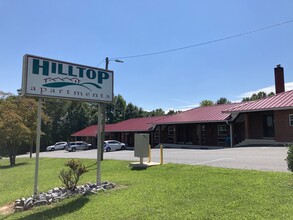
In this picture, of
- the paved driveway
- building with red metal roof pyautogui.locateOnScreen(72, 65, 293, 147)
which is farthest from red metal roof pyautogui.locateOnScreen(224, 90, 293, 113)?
the paved driveway

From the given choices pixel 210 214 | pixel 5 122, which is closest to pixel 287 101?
pixel 210 214

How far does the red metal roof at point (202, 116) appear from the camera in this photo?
3048cm

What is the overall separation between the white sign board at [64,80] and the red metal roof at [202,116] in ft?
65.2

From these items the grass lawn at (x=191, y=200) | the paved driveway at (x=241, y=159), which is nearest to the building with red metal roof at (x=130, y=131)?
the paved driveway at (x=241, y=159)

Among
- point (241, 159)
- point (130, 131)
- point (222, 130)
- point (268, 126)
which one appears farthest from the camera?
point (130, 131)

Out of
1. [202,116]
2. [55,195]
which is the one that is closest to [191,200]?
[55,195]

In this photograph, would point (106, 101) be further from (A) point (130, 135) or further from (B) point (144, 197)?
(A) point (130, 135)

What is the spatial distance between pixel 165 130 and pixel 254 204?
31.9 metres

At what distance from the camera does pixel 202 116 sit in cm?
3294

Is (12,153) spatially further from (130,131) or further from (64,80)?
(64,80)

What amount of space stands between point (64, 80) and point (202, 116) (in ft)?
80.2

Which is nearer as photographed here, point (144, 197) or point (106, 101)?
point (144, 197)

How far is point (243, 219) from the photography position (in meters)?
5.66

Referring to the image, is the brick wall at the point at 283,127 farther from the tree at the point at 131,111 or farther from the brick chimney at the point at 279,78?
the tree at the point at 131,111
